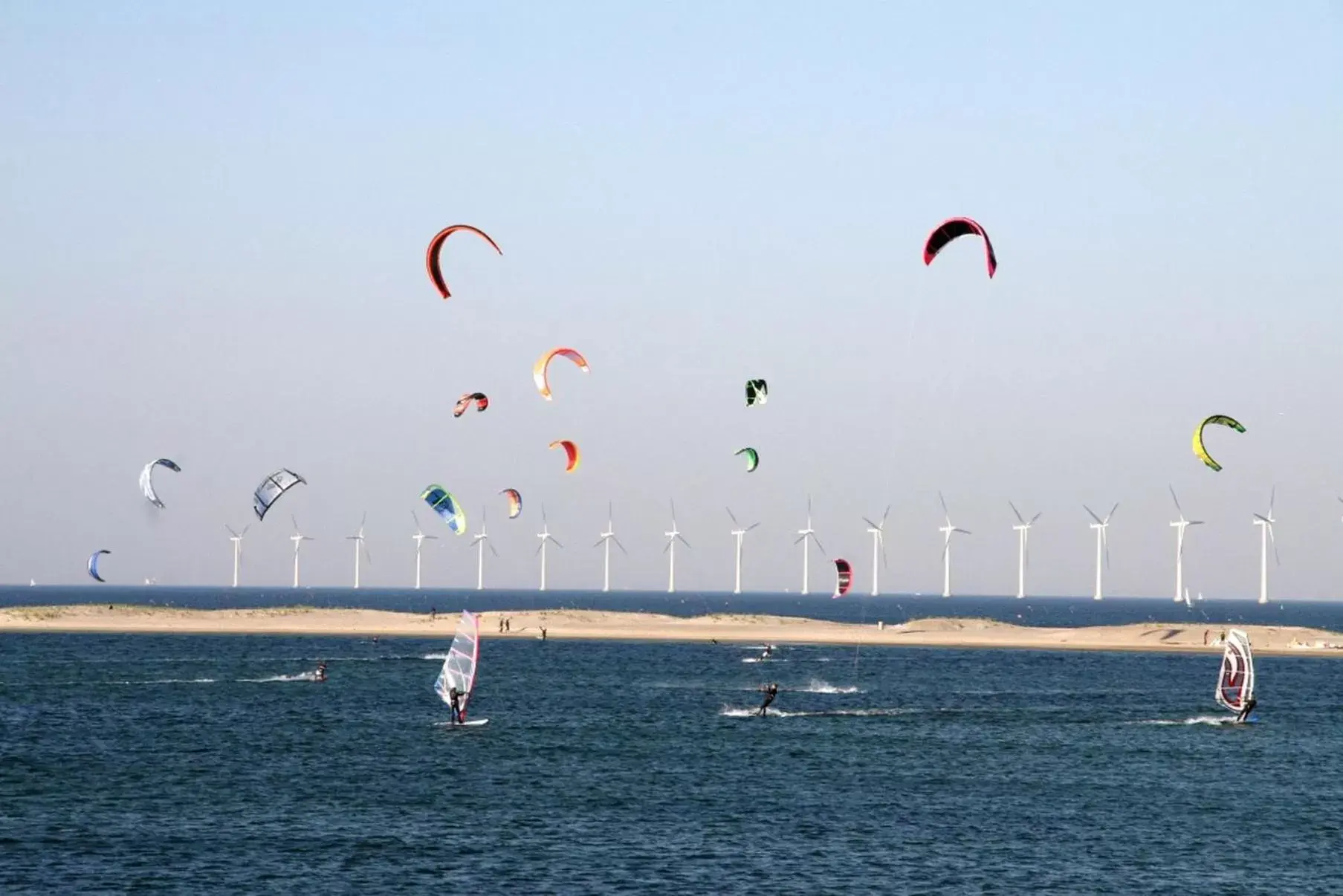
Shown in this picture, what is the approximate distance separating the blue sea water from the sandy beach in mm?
39918

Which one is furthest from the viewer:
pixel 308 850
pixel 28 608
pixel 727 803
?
pixel 28 608

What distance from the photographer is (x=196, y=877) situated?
31984 mm

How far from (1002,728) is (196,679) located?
39.3 metres

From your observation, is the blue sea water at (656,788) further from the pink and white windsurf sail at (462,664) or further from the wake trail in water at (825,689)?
the pink and white windsurf sail at (462,664)

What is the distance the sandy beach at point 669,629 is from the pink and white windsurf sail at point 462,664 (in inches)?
2621

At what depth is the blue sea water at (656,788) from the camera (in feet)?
110

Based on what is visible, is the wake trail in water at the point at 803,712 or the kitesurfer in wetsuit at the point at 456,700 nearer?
the kitesurfer in wetsuit at the point at 456,700

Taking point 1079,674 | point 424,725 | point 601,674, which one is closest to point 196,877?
point 424,725

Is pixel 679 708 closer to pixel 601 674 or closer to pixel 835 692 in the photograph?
pixel 835 692

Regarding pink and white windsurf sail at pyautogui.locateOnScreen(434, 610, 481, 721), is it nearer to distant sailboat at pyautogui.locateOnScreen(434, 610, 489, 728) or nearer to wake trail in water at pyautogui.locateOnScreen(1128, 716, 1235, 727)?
distant sailboat at pyautogui.locateOnScreen(434, 610, 489, 728)

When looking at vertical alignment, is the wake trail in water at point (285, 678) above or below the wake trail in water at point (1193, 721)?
below

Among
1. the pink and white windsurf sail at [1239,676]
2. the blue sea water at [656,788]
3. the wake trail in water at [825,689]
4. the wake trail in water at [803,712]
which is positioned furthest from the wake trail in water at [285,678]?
the pink and white windsurf sail at [1239,676]

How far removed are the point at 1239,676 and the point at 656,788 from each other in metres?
40.3

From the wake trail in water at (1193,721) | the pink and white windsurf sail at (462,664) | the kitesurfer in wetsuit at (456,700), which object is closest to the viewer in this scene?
the pink and white windsurf sail at (462,664)
